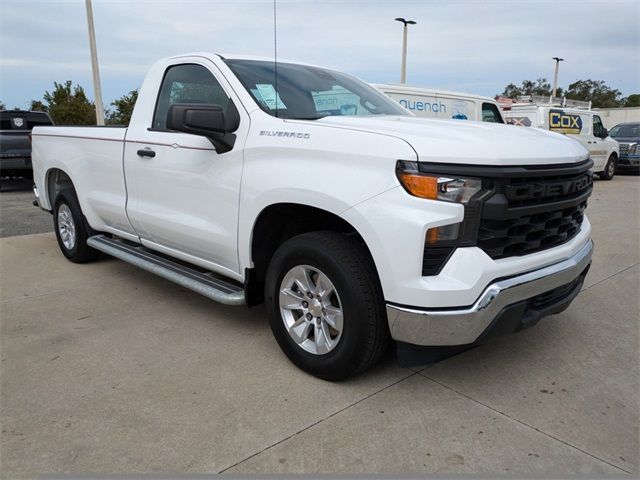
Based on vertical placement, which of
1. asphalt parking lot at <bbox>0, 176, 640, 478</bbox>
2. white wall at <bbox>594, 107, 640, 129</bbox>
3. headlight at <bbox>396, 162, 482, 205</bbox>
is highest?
white wall at <bbox>594, 107, 640, 129</bbox>

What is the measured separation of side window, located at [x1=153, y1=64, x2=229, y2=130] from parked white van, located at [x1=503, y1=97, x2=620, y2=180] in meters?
12.9

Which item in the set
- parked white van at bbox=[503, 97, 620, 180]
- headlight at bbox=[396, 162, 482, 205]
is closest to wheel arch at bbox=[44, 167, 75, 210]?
headlight at bbox=[396, 162, 482, 205]

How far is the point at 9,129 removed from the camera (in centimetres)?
1225

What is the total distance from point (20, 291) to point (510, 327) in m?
4.21

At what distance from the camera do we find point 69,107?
73.9ft

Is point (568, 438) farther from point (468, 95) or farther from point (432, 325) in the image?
point (468, 95)

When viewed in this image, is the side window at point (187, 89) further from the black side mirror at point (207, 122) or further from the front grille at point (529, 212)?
the front grille at point (529, 212)

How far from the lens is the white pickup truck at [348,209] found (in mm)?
2617

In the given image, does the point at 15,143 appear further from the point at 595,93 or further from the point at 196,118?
the point at 595,93

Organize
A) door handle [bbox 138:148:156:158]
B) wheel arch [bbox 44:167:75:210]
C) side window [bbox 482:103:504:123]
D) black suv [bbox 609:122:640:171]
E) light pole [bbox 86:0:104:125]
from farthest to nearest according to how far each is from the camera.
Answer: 1. black suv [bbox 609:122:640:171]
2. light pole [bbox 86:0:104:125]
3. side window [bbox 482:103:504:123]
4. wheel arch [bbox 44:167:75:210]
5. door handle [bbox 138:148:156:158]

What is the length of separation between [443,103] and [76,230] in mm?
9237

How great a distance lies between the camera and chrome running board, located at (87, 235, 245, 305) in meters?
3.59

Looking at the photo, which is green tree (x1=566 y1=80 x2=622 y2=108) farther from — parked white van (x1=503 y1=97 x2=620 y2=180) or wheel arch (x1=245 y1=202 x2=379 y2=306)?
wheel arch (x1=245 y1=202 x2=379 y2=306)

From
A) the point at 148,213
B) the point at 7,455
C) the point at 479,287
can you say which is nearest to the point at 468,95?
the point at 148,213
